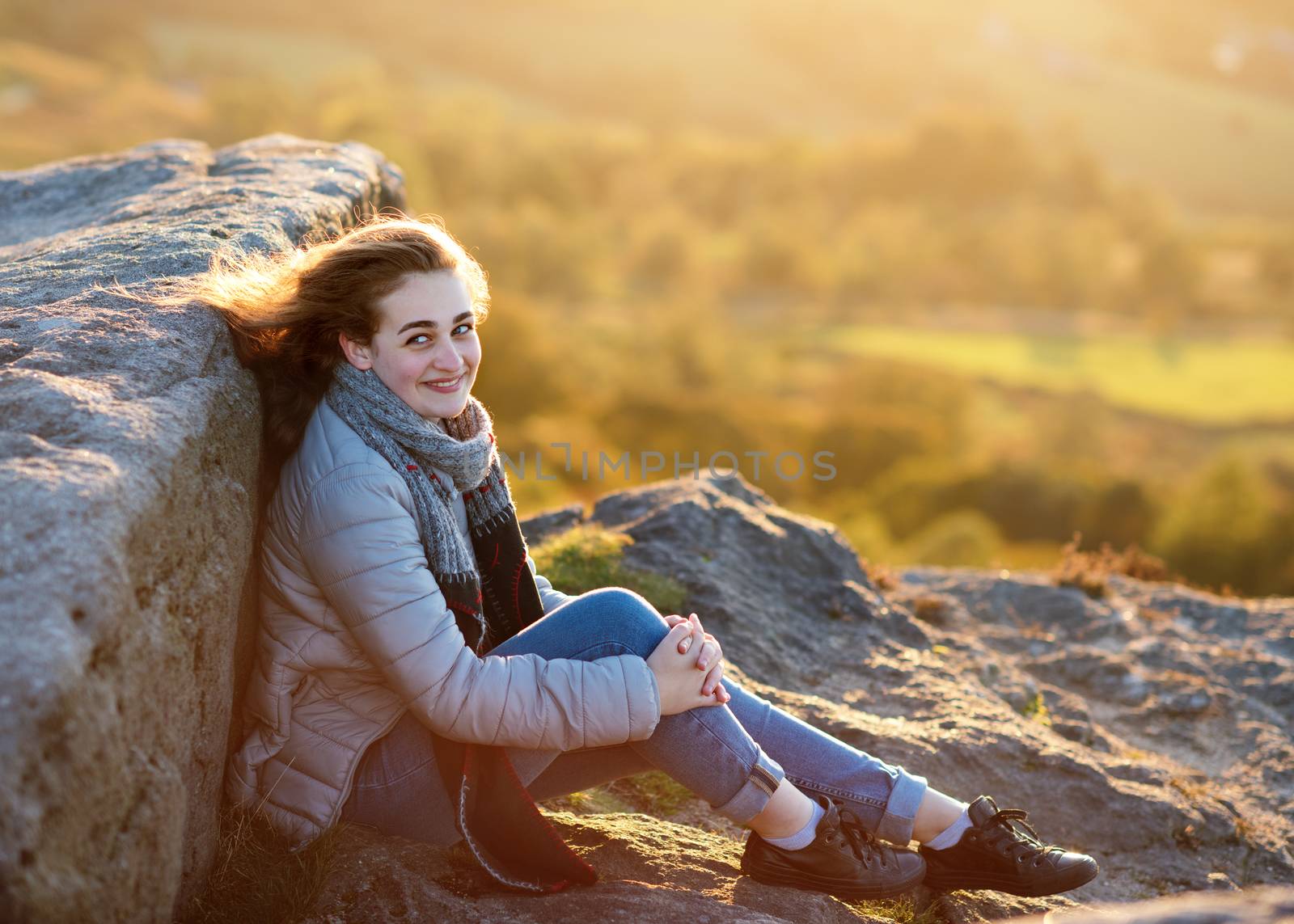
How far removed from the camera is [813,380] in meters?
56.8

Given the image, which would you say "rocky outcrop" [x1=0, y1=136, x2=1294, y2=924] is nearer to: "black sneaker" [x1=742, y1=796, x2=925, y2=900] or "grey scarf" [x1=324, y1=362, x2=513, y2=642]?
"black sneaker" [x1=742, y1=796, x2=925, y2=900]

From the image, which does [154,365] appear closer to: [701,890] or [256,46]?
[701,890]

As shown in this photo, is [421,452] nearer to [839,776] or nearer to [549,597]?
[549,597]

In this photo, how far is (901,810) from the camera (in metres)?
3.99

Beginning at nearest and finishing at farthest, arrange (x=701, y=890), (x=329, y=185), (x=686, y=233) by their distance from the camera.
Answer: (x=701, y=890), (x=329, y=185), (x=686, y=233)

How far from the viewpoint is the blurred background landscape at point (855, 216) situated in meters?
27.6

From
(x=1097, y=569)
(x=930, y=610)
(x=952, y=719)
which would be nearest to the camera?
(x=952, y=719)

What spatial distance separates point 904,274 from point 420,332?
90.7m

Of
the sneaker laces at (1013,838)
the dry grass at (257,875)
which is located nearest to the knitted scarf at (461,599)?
the dry grass at (257,875)

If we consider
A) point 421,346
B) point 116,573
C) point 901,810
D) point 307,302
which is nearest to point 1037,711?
point 901,810

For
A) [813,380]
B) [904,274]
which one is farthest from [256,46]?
[813,380]

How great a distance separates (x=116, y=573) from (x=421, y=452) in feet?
3.52

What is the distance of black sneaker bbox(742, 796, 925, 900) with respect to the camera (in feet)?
12.6

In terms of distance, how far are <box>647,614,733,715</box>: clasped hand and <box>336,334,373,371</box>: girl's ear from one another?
4.30 feet
